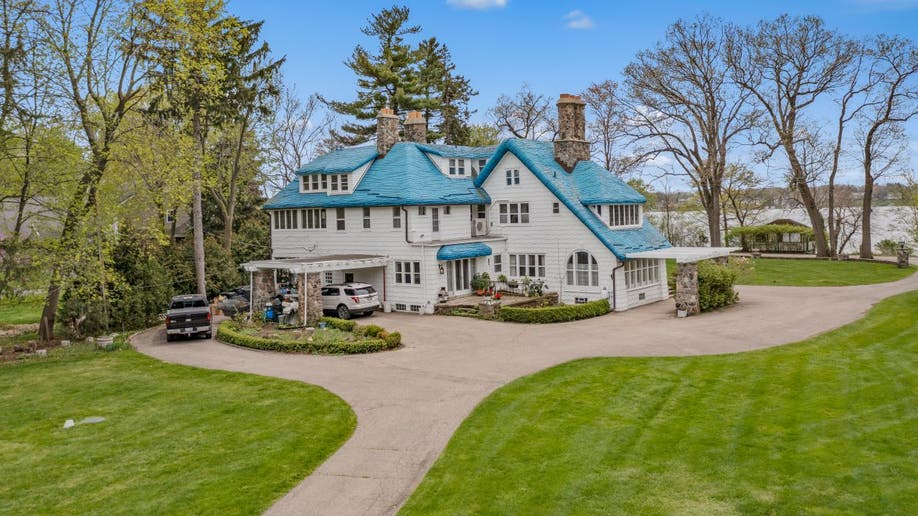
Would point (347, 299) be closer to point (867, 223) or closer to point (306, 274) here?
point (306, 274)

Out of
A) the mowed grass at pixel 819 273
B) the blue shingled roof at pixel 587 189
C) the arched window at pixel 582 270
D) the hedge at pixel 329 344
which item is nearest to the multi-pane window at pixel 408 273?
the blue shingled roof at pixel 587 189

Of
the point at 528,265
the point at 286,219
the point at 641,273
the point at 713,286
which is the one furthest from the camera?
the point at 286,219

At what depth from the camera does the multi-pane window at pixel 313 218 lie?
117 feet

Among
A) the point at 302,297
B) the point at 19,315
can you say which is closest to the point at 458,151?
the point at 302,297

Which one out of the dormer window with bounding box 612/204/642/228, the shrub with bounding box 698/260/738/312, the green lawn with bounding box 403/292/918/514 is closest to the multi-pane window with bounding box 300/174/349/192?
the dormer window with bounding box 612/204/642/228

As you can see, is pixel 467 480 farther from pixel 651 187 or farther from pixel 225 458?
pixel 651 187

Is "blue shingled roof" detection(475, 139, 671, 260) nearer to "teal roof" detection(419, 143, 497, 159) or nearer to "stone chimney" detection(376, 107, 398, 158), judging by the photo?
"teal roof" detection(419, 143, 497, 159)

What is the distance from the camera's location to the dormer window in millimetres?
32719

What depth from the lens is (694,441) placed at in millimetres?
12867

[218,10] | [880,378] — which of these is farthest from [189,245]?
[880,378]

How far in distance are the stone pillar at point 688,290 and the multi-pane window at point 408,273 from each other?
A: 39.2 feet

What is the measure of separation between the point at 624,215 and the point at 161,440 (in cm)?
2520

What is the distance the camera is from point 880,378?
1683 cm

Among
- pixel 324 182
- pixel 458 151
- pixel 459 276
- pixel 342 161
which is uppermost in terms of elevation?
pixel 458 151
